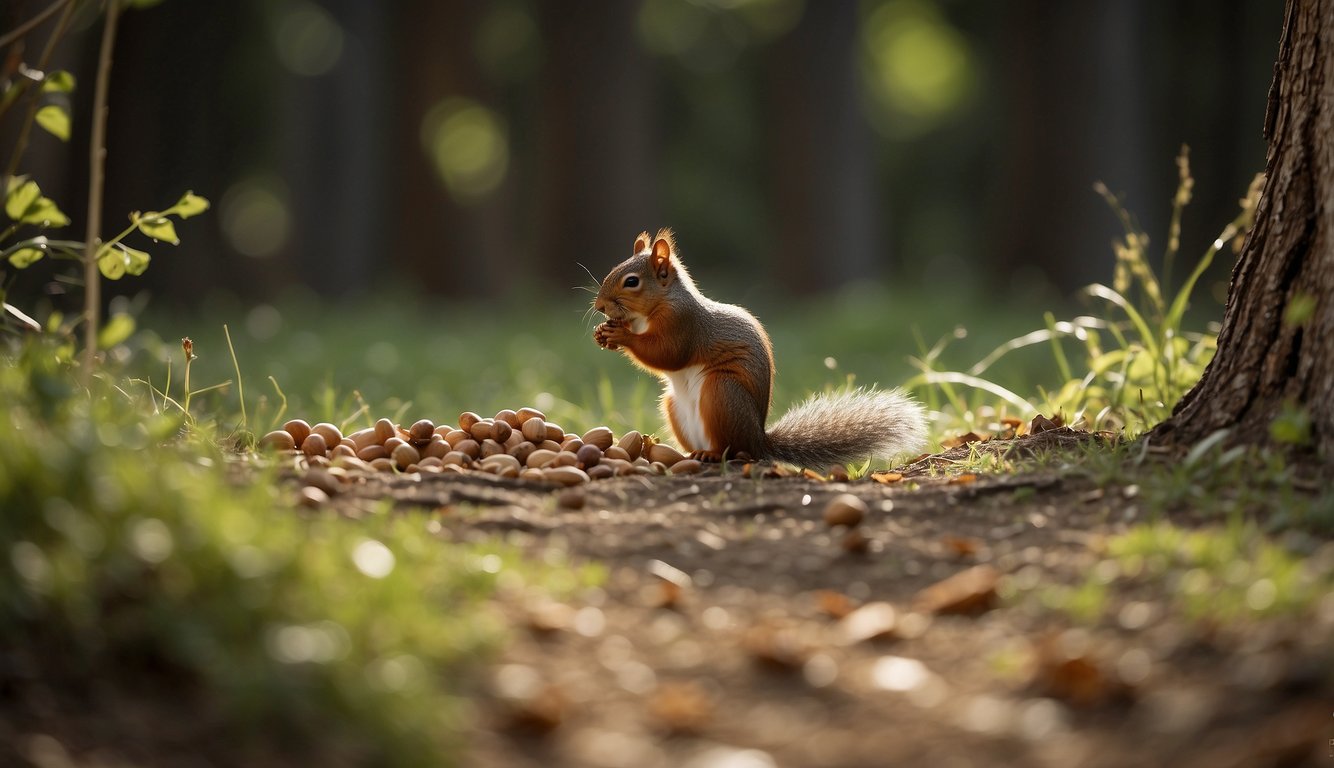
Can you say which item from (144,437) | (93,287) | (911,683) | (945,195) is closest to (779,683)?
(911,683)

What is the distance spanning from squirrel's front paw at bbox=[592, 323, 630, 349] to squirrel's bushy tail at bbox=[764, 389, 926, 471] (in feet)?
1.73

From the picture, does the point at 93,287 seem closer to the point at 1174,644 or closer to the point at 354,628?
the point at 354,628

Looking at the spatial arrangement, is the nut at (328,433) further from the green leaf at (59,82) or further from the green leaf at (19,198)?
the green leaf at (59,82)

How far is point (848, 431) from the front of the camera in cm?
353

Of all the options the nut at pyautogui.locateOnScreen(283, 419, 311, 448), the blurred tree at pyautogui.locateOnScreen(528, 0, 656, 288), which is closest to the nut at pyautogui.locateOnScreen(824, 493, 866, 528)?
the nut at pyautogui.locateOnScreen(283, 419, 311, 448)

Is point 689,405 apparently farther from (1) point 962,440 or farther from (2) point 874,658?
(2) point 874,658

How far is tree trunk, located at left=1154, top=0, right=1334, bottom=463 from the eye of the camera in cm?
253

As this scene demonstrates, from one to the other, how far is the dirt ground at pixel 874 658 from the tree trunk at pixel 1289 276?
41 centimetres

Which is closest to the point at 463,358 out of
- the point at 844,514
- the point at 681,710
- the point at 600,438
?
the point at 600,438

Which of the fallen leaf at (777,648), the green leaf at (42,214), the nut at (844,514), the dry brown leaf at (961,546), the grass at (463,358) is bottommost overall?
the grass at (463,358)

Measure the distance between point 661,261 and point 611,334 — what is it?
0.28 meters

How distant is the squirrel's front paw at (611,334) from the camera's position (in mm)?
3639

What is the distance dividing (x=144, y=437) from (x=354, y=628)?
2.04 ft

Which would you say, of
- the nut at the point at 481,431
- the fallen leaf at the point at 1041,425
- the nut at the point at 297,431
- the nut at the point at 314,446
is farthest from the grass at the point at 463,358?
the fallen leaf at the point at 1041,425
